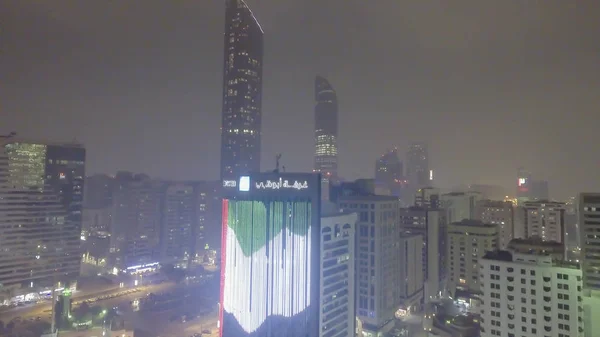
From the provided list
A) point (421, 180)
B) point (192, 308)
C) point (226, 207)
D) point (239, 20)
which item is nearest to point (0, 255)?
point (192, 308)

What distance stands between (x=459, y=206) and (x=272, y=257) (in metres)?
56.6

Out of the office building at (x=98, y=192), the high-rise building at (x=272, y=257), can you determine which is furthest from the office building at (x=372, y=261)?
the office building at (x=98, y=192)

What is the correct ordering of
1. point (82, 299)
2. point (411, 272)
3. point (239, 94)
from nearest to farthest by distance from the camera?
point (411, 272)
point (82, 299)
point (239, 94)

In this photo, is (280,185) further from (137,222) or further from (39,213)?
(137,222)

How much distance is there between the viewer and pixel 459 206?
70.4 meters

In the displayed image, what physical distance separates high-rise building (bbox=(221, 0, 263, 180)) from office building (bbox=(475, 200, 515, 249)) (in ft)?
161

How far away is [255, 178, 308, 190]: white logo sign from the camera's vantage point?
24.6 metres

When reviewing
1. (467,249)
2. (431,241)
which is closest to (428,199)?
(431,241)

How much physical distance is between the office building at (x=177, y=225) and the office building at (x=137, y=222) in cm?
Answer: 155

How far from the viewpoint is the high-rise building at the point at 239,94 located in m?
83.9

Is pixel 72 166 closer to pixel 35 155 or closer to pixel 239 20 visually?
Answer: pixel 35 155

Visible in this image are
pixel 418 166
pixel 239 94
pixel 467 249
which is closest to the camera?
pixel 467 249

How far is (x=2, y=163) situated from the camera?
50.8 meters

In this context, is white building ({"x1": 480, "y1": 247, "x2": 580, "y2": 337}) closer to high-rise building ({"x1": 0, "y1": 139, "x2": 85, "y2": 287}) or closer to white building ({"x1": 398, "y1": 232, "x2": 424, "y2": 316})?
white building ({"x1": 398, "y1": 232, "x2": 424, "y2": 316})
